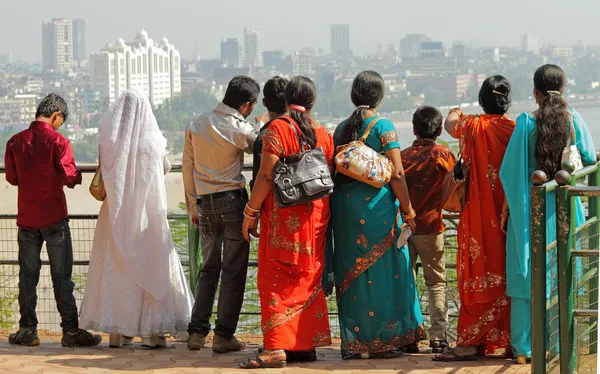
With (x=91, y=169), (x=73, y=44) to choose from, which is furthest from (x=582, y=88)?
(x=91, y=169)

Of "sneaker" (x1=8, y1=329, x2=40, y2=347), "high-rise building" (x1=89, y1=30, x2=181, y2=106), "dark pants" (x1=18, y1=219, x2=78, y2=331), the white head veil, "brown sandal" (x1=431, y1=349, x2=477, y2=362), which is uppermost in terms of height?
"high-rise building" (x1=89, y1=30, x2=181, y2=106)

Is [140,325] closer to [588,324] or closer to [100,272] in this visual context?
[100,272]

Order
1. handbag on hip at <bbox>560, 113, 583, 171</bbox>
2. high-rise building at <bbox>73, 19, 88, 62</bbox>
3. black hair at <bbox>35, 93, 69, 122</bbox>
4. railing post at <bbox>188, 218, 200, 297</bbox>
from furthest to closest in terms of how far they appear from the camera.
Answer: high-rise building at <bbox>73, 19, 88, 62</bbox>
railing post at <bbox>188, 218, 200, 297</bbox>
black hair at <bbox>35, 93, 69, 122</bbox>
handbag on hip at <bbox>560, 113, 583, 171</bbox>

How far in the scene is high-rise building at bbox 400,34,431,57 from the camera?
166 meters

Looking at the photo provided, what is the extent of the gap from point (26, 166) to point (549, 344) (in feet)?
8.24

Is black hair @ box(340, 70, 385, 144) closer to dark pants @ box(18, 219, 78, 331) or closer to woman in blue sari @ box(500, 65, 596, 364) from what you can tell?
woman in blue sari @ box(500, 65, 596, 364)

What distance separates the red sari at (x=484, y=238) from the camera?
380 cm

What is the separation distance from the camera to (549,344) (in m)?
3.29

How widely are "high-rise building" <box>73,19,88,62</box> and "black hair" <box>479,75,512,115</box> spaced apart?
17384 centimetres

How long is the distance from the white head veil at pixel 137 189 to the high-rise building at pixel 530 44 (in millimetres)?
Result: 160816

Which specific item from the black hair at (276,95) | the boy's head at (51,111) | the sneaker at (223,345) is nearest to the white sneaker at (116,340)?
the sneaker at (223,345)

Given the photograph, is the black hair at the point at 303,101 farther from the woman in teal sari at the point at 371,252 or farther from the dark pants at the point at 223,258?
the dark pants at the point at 223,258

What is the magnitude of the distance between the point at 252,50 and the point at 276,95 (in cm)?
16963

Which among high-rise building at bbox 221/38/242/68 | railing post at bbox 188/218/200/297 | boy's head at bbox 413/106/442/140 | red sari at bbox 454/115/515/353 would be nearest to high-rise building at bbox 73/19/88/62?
high-rise building at bbox 221/38/242/68
